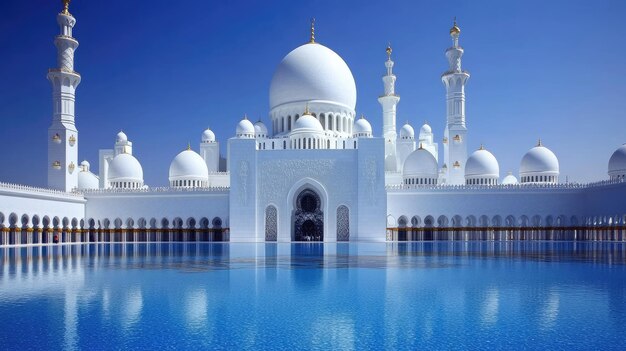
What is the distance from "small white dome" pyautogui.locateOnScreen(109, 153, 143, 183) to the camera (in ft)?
92.2

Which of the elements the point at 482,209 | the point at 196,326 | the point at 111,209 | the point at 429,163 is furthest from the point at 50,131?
the point at 196,326

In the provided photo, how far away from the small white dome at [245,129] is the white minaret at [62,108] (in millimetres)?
9907

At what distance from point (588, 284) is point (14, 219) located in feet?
66.7

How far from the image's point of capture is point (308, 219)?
24.8m

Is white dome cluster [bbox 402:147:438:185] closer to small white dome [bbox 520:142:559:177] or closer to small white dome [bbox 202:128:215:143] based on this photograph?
small white dome [bbox 520:142:559:177]

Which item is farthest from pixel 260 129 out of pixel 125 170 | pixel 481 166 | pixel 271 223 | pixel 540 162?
pixel 540 162

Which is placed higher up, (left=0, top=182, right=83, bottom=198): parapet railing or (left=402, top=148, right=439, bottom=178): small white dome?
(left=402, top=148, right=439, bottom=178): small white dome

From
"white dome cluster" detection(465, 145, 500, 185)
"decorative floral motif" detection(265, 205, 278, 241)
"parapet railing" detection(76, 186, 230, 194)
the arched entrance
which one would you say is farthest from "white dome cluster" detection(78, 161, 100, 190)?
"white dome cluster" detection(465, 145, 500, 185)

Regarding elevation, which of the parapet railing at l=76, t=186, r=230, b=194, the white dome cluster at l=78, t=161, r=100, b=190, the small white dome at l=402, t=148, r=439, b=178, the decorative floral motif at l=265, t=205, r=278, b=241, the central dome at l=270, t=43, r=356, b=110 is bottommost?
the decorative floral motif at l=265, t=205, r=278, b=241

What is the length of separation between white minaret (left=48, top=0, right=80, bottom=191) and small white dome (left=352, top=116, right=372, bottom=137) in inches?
568

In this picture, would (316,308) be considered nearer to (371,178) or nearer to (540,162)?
(371,178)

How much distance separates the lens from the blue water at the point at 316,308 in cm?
472

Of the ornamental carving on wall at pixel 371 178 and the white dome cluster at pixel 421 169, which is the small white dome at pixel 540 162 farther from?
the ornamental carving on wall at pixel 371 178

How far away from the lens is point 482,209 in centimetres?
2580
